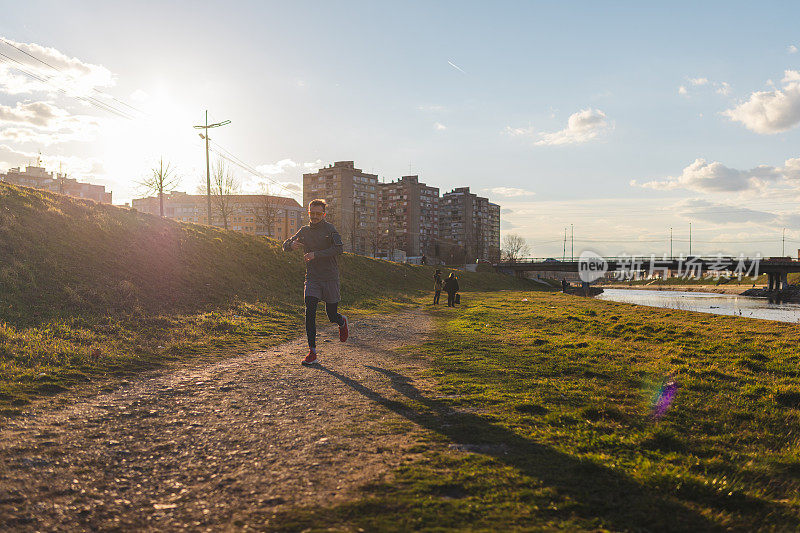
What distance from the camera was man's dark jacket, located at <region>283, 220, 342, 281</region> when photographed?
707cm

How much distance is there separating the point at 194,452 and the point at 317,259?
385 cm

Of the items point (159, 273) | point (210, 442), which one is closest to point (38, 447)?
point (210, 442)

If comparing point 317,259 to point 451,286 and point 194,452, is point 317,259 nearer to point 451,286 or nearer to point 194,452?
point 194,452

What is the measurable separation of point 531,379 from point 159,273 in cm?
1297

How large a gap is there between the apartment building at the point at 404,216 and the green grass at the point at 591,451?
13193cm

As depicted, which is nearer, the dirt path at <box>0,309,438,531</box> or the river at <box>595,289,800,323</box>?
the dirt path at <box>0,309,438,531</box>

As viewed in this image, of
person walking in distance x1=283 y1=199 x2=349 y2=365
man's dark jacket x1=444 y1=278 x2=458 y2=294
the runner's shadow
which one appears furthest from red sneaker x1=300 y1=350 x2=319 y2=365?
man's dark jacket x1=444 y1=278 x2=458 y2=294

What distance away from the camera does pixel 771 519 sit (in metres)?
2.67

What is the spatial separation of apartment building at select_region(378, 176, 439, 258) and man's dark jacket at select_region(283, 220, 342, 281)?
13089cm

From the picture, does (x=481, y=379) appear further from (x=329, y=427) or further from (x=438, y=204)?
(x=438, y=204)

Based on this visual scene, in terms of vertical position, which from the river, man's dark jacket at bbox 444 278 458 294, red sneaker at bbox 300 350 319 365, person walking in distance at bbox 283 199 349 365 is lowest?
the river

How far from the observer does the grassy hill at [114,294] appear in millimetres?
7090

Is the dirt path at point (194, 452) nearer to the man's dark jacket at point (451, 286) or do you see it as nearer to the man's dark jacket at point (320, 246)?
the man's dark jacket at point (320, 246)

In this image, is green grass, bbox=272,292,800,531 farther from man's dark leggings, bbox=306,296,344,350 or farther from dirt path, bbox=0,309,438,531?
man's dark leggings, bbox=306,296,344,350
